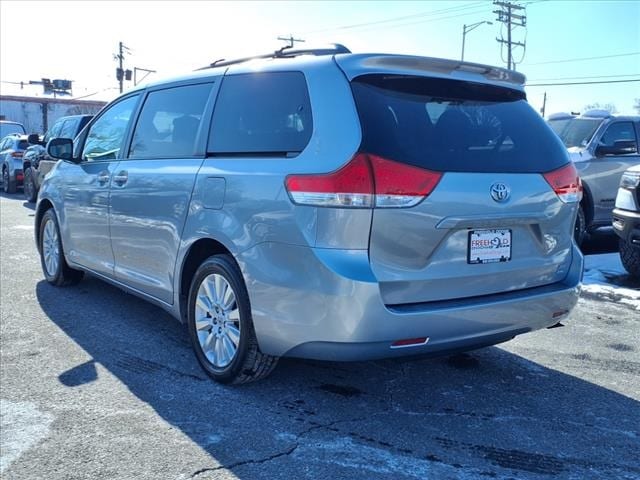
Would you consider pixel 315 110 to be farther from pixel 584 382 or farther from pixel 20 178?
pixel 20 178

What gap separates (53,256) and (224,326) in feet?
10.6

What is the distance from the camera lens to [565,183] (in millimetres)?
3668

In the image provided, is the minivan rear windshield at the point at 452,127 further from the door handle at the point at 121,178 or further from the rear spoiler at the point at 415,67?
the door handle at the point at 121,178

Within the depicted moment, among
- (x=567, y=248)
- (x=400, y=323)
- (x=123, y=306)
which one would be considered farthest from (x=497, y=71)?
(x=123, y=306)

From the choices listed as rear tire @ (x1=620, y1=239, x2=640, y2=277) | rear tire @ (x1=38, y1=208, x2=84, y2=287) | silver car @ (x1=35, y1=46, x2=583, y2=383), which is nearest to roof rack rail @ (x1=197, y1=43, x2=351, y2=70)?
silver car @ (x1=35, y1=46, x2=583, y2=383)

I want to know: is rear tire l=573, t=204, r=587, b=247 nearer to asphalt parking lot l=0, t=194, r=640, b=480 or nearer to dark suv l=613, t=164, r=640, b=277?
dark suv l=613, t=164, r=640, b=277

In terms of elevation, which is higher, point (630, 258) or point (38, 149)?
point (38, 149)

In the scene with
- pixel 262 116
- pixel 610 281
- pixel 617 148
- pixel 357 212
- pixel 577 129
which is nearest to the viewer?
pixel 357 212

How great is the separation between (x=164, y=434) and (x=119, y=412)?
1.31ft

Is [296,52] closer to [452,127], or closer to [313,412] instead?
[452,127]

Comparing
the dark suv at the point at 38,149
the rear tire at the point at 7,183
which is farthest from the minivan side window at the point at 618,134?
the rear tire at the point at 7,183

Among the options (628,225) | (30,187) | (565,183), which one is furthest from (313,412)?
(30,187)

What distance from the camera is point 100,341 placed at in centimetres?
469

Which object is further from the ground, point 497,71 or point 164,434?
point 497,71
